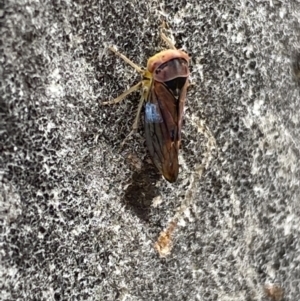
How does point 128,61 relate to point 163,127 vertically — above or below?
above

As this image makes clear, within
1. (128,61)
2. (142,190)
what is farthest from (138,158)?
(128,61)

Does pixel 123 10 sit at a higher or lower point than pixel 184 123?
higher

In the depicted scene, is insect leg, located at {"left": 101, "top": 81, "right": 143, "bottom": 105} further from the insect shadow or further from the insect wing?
the insect shadow

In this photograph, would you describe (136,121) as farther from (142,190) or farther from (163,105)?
(142,190)

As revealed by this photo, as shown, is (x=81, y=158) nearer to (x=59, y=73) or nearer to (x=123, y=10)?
(x=59, y=73)

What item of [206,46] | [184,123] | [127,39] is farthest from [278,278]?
[127,39]

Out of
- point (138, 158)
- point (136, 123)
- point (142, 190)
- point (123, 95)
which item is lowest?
point (142, 190)
